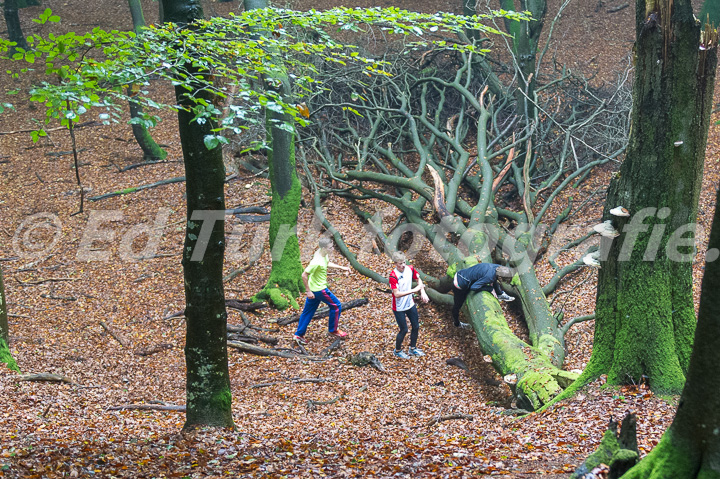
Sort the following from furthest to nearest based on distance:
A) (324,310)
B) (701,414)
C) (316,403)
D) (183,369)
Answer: (324,310)
(183,369)
(316,403)
(701,414)

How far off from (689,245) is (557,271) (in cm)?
530

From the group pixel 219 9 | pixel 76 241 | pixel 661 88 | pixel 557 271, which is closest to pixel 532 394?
pixel 661 88

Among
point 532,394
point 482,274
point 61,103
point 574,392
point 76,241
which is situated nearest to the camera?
point 61,103

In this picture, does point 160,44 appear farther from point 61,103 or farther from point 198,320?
point 198,320

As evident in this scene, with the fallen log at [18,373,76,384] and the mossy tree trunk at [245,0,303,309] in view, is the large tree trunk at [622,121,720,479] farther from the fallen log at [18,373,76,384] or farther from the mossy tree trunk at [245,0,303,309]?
the mossy tree trunk at [245,0,303,309]

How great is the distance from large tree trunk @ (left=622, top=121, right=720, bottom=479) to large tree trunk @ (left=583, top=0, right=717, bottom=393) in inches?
93.7

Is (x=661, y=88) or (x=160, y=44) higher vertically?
(x=160, y=44)

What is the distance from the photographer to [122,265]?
472 inches

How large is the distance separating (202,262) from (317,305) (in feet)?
14.7

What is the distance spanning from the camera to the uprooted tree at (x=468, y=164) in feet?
33.9

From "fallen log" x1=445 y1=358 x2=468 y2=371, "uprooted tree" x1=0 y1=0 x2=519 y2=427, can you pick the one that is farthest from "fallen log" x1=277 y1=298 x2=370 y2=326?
"uprooted tree" x1=0 y1=0 x2=519 y2=427

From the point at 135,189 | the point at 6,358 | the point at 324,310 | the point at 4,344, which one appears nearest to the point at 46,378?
the point at 6,358

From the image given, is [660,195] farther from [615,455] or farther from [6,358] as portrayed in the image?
[6,358]

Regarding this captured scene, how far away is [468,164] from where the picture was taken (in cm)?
1437
